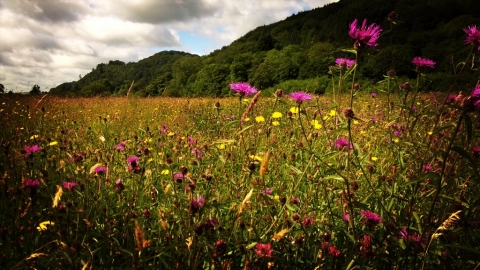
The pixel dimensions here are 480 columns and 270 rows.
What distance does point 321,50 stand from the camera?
38625mm

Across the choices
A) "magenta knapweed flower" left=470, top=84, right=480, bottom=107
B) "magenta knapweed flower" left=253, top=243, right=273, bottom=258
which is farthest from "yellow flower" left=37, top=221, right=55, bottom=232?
"magenta knapweed flower" left=470, top=84, right=480, bottom=107

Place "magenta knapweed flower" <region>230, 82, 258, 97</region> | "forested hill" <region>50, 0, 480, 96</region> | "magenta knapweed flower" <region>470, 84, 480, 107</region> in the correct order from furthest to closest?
"forested hill" <region>50, 0, 480, 96</region>, "magenta knapweed flower" <region>230, 82, 258, 97</region>, "magenta knapweed flower" <region>470, 84, 480, 107</region>

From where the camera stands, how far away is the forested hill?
26.7 metres

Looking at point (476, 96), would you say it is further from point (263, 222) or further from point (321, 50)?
point (321, 50)

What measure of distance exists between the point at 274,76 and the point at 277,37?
2703cm

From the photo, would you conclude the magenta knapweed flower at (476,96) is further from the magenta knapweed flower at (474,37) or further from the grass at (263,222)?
the magenta knapweed flower at (474,37)

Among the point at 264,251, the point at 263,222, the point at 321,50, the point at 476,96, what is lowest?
the point at 263,222

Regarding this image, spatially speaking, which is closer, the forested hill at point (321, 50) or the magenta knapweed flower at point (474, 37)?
the magenta knapweed flower at point (474, 37)

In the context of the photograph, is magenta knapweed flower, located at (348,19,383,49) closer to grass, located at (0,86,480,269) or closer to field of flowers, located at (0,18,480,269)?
field of flowers, located at (0,18,480,269)

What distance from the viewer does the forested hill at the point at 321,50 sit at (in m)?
26.7

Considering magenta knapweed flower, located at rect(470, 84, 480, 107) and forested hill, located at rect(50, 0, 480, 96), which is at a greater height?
forested hill, located at rect(50, 0, 480, 96)

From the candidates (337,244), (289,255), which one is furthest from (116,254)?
(337,244)

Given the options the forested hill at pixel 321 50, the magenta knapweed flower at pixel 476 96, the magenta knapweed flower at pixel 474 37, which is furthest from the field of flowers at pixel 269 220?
the forested hill at pixel 321 50

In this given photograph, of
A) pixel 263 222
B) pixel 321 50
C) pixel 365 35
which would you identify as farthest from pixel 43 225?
pixel 321 50
